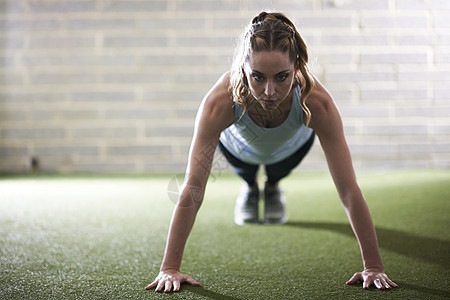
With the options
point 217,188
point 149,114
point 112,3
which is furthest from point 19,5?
point 217,188

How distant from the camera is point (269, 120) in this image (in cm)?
139

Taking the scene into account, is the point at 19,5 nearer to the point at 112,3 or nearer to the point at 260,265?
the point at 112,3

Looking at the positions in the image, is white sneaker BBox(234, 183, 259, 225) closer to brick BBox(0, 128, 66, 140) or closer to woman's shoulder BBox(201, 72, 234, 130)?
woman's shoulder BBox(201, 72, 234, 130)

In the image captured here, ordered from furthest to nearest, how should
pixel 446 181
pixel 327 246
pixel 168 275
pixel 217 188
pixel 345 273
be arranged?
pixel 217 188 < pixel 446 181 < pixel 327 246 < pixel 345 273 < pixel 168 275

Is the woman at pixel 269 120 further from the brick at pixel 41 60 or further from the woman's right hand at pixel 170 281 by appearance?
the brick at pixel 41 60

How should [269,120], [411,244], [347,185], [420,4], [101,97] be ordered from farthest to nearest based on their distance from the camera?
[101,97], [420,4], [411,244], [269,120], [347,185]

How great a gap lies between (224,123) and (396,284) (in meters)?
0.59

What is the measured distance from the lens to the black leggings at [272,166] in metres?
1.82

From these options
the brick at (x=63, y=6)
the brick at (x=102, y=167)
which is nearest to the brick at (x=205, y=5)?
the brick at (x=63, y=6)

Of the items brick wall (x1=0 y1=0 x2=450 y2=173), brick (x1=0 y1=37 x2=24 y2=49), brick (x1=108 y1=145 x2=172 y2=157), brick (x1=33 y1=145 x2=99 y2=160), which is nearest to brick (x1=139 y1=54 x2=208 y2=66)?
brick wall (x1=0 y1=0 x2=450 y2=173)

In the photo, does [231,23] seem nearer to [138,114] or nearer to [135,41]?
[135,41]

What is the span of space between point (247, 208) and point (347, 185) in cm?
78

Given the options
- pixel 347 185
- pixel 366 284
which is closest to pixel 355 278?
pixel 366 284

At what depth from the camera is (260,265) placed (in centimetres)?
132
